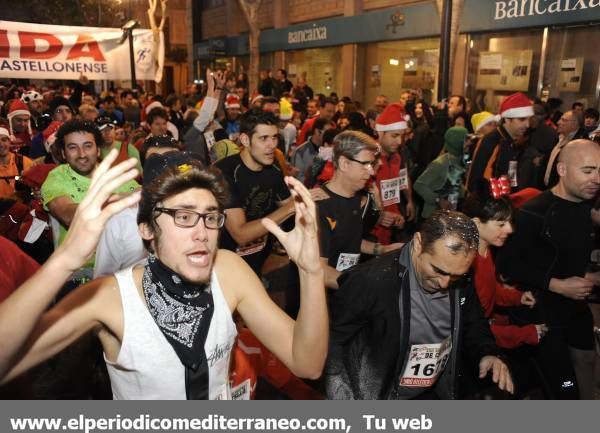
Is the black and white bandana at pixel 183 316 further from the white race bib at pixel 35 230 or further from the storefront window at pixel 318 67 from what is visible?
the storefront window at pixel 318 67

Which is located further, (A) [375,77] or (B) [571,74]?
(A) [375,77]

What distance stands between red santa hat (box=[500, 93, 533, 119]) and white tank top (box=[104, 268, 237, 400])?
16.8 feet

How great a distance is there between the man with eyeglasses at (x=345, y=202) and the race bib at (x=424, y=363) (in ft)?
3.26

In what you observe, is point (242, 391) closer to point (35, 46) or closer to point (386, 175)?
point (386, 175)

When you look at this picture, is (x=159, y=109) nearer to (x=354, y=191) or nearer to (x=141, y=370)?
Answer: (x=354, y=191)

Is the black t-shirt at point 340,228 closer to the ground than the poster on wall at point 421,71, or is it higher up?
closer to the ground

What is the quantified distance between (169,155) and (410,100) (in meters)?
9.26

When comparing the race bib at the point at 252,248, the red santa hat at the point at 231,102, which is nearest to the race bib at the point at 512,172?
the race bib at the point at 252,248

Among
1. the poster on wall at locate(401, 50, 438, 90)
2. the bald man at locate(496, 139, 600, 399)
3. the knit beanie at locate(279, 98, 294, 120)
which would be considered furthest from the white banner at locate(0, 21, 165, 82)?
the poster on wall at locate(401, 50, 438, 90)

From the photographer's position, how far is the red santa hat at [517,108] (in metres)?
5.90

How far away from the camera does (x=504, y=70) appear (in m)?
11.7

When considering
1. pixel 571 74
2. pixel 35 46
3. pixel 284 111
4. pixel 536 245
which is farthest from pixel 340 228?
pixel 571 74

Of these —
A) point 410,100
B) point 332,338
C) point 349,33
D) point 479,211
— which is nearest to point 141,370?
point 332,338

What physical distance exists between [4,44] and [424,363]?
7463 mm
